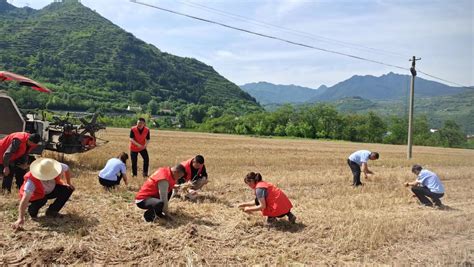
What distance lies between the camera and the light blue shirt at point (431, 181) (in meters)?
10.0

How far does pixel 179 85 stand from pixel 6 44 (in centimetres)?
6150

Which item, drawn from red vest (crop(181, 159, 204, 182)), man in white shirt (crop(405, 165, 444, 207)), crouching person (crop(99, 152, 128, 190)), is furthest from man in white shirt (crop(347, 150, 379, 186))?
crouching person (crop(99, 152, 128, 190))

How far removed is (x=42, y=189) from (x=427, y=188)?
8531mm

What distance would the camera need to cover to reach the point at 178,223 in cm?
724

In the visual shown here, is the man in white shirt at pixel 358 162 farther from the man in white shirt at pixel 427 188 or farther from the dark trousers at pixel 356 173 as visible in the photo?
the man in white shirt at pixel 427 188

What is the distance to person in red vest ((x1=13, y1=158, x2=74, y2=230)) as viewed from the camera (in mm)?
6422

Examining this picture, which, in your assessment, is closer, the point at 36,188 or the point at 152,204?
the point at 36,188

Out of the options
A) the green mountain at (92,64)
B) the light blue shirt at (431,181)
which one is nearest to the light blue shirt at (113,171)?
the light blue shirt at (431,181)

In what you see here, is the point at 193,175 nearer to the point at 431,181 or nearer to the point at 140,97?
the point at 431,181

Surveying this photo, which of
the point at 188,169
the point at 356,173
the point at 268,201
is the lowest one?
the point at 356,173

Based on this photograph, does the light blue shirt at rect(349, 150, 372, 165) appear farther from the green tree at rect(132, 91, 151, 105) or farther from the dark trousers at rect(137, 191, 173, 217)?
the green tree at rect(132, 91, 151, 105)

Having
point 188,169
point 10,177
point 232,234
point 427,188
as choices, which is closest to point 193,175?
point 188,169

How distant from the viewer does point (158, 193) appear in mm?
7262

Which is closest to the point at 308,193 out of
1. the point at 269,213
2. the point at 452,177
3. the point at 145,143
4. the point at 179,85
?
the point at 269,213
